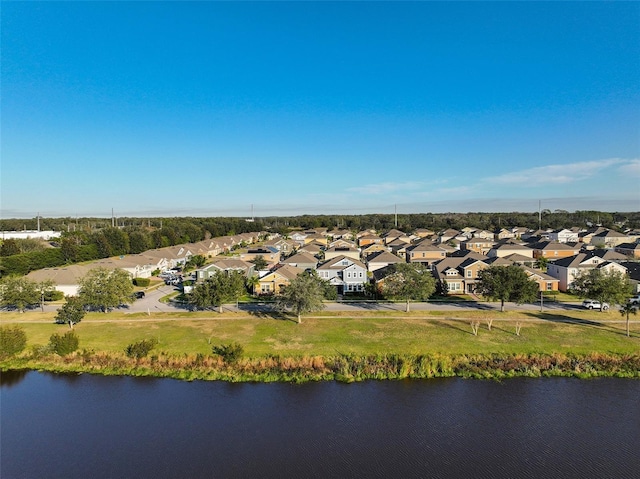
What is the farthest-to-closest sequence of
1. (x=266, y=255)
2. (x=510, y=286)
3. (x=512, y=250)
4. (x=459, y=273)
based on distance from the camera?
(x=266, y=255) < (x=512, y=250) < (x=459, y=273) < (x=510, y=286)

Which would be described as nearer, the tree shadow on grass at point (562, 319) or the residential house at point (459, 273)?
the tree shadow on grass at point (562, 319)

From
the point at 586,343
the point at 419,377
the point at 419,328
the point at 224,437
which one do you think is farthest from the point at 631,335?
the point at 224,437

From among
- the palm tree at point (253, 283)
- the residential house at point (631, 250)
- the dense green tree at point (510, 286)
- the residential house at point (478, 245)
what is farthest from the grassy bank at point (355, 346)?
the residential house at point (478, 245)

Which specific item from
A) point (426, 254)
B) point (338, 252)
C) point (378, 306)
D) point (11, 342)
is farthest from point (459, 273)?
point (11, 342)

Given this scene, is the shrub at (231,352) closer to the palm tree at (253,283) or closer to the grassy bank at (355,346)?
the grassy bank at (355,346)

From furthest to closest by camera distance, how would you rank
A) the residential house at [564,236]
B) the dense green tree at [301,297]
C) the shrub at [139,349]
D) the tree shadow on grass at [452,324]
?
the residential house at [564,236] → the dense green tree at [301,297] → the tree shadow on grass at [452,324] → the shrub at [139,349]

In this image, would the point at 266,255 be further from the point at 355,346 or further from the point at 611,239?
the point at 611,239
